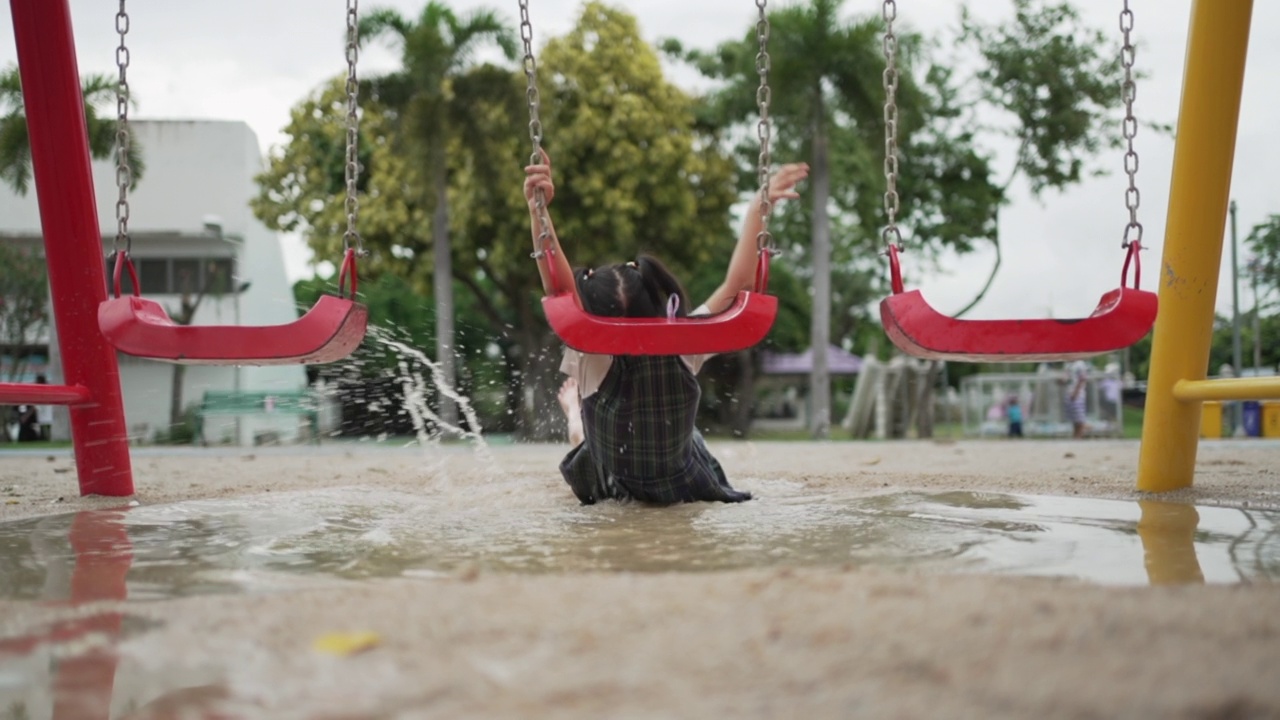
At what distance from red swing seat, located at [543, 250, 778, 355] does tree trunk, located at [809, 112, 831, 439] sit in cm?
1511

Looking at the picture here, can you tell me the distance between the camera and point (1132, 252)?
3732 millimetres

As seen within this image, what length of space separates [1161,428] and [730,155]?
18939 millimetres

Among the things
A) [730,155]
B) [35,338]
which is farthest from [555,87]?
[35,338]

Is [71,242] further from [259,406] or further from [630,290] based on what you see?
[259,406]

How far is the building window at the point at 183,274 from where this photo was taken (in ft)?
80.8

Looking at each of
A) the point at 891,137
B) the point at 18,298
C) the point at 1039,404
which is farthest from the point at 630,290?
the point at 18,298

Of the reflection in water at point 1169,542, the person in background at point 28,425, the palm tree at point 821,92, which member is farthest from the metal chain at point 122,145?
the person in background at point 28,425

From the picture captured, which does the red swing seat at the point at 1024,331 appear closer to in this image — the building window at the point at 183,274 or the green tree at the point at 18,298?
the green tree at the point at 18,298

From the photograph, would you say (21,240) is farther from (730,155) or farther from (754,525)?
(754,525)

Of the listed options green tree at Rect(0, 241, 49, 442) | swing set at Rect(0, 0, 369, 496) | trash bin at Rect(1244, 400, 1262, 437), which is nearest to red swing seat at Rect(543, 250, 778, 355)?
swing set at Rect(0, 0, 369, 496)

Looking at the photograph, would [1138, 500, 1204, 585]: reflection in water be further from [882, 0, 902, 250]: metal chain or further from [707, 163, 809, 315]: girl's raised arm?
[707, 163, 809, 315]: girl's raised arm

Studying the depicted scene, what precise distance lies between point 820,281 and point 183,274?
14.9 m

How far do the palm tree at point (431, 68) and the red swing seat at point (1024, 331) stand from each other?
15.8 m

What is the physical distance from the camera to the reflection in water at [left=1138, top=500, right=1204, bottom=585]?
237 cm
